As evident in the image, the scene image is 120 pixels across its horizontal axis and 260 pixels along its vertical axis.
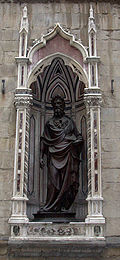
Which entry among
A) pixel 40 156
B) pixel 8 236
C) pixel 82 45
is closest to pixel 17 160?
pixel 40 156

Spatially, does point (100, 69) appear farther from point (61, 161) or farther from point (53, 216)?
point (53, 216)

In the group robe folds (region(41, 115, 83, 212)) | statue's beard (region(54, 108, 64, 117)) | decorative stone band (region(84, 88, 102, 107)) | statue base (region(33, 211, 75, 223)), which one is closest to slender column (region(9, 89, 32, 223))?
statue base (region(33, 211, 75, 223))

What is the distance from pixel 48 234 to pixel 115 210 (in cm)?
153

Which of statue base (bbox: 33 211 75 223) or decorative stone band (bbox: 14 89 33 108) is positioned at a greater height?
decorative stone band (bbox: 14 89 33 108)

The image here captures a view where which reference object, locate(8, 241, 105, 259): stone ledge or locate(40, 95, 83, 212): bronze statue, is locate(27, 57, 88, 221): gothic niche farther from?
locate(8, 241, 105, 259): stone ledge

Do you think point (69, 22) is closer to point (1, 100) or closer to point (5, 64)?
point (5, 64)

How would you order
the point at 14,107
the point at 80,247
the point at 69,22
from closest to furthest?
1. the point at 80,247
2. the point at 14,107
3. the point at 69,22

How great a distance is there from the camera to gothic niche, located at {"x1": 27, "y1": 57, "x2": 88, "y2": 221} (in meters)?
9.63

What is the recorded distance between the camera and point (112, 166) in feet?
29.8

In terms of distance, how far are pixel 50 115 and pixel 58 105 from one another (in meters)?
0.72

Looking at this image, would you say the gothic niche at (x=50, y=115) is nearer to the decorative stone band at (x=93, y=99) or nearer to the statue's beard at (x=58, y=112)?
the statue's beard at (x=58, y=112)

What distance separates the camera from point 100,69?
9.87 metres

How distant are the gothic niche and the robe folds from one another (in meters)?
0.35

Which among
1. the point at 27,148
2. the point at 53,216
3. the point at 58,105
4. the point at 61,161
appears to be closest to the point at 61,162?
the point at 61,161
